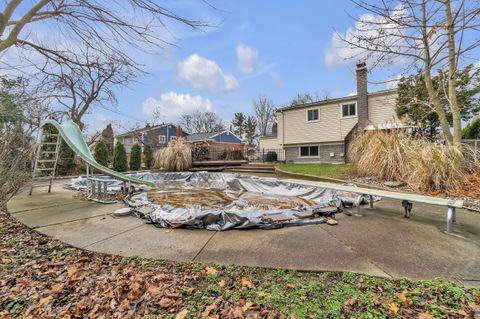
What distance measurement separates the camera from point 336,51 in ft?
21.1

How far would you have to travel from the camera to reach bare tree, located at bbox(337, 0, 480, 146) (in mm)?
5241

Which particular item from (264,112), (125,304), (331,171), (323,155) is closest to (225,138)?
(264,112)

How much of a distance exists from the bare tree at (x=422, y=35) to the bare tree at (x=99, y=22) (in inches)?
201

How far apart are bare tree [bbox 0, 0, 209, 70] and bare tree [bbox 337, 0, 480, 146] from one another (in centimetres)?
511

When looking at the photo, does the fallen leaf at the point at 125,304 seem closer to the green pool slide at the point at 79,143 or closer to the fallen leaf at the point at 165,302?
the fallen leaf at the point at 165,302

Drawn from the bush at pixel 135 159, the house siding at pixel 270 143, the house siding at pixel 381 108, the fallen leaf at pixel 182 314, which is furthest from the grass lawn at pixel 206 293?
the house siding at pixel 270 143

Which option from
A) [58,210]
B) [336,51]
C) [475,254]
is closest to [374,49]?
[336,51]

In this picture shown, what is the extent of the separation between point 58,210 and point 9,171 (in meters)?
1.63

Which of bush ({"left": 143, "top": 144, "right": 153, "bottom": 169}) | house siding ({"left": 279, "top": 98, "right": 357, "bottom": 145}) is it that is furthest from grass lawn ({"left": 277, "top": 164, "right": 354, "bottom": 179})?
bush ({"left": 143, "top": 144, "right": 153, "bottom": 169})

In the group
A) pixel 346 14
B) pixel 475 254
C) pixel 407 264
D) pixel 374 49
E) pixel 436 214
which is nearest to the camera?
pixel 407 264

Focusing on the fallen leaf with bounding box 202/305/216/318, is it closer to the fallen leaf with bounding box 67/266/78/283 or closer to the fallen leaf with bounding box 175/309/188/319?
the fallen leaf with bounding box 175/309/188/319

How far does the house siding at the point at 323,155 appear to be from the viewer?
1453 cm

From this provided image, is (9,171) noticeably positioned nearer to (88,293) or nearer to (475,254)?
(88,293)

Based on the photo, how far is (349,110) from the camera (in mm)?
14102
